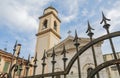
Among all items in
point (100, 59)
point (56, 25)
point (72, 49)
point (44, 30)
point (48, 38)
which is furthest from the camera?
point (56, 25)

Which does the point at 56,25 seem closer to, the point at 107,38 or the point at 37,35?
the point at 37,35

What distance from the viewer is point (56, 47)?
16578mm

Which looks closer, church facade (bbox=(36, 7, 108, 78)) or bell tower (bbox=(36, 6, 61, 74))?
church facade (bbox=(36, 7, 108, 78))

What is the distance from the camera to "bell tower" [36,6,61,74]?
20.1 metres

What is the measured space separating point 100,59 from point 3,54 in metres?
13.4

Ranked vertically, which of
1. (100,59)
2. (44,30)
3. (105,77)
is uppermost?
(44,30)

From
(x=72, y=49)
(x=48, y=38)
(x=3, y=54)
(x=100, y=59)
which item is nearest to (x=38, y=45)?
(x=48, y=38)

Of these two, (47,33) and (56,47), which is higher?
(47,33)

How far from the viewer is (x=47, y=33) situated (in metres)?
21.6

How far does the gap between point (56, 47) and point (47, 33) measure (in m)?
5.64

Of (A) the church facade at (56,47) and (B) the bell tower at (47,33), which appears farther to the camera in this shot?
(B) the bell tower at (47,33)

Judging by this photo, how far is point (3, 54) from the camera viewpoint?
61.8ft

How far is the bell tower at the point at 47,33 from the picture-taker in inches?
792

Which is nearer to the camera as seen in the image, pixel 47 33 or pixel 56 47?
pixel 56 47
